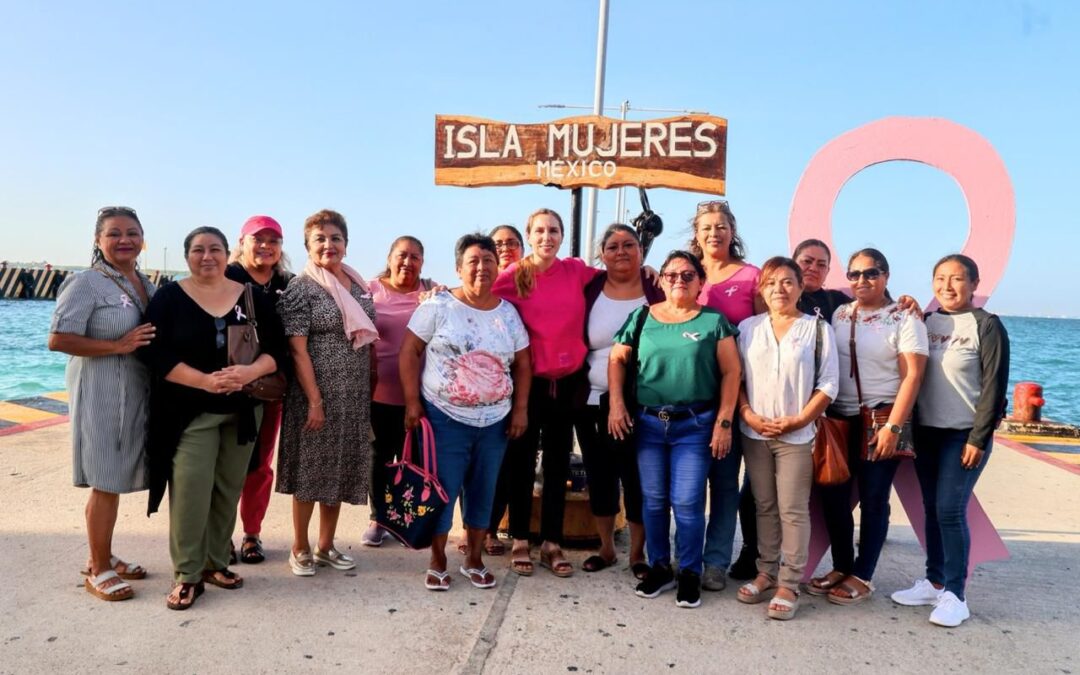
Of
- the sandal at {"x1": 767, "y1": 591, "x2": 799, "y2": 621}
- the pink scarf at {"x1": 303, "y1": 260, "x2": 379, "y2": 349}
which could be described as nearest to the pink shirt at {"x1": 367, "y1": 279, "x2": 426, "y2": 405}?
the pink scarf at {"x1": 303, "y1": 260, "x2": 379, "y2": 349}

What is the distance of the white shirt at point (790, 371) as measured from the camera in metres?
3.27

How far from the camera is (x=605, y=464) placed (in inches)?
148

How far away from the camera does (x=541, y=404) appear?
12.3ft

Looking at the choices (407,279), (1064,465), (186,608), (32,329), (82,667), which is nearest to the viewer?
(82,667)

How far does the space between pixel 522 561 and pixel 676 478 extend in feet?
3.17

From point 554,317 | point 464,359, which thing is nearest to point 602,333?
point 554,317

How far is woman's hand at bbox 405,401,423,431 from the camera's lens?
11.3ft

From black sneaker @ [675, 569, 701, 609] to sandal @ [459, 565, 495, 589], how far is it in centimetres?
93

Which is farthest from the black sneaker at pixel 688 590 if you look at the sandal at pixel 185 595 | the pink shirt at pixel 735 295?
the sandal at pixel 185 595

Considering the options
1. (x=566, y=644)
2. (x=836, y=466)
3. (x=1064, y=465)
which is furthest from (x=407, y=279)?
(x=1064, y=465)

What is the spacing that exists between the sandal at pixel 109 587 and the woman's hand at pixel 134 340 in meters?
1.09

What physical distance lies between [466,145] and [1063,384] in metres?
35.4

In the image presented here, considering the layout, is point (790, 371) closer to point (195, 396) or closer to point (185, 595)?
point (195, 396)

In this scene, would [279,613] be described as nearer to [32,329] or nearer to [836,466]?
[836,466]
